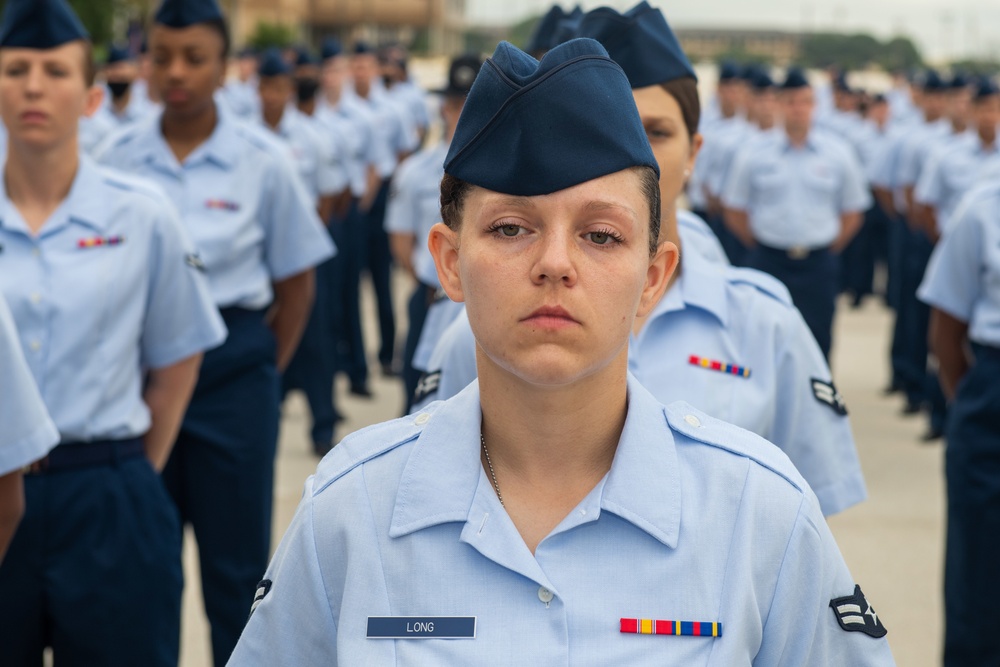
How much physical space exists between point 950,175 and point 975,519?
6054 mm

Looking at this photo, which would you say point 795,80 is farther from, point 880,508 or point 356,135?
point 356,135

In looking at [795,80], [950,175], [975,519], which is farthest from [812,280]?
[975,519]

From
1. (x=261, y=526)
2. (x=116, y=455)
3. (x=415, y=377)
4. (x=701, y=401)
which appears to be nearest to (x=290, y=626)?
(x=701, y=401)

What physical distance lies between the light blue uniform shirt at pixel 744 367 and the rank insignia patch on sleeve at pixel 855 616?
102cm

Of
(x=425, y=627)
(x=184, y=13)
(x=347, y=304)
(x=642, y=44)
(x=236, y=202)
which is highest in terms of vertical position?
(x=642, y=44)

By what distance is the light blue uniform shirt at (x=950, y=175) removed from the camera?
33.2 ft

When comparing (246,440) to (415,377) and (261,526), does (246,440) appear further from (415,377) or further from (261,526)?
(415,377)

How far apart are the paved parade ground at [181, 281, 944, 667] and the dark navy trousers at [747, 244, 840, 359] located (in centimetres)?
80

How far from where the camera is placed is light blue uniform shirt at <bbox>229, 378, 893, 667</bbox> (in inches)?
72.2

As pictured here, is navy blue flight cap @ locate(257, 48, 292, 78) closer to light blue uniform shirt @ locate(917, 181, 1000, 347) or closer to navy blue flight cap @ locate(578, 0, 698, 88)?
light blue uniform shirt @ locate(917, 181, 1000, 347)

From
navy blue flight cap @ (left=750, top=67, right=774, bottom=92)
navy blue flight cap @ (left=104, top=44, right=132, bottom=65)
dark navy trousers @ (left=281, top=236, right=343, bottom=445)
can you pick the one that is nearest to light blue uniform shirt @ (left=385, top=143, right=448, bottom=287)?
dark navy trousers @ (left=281, top=236, right=343, bottom=445)

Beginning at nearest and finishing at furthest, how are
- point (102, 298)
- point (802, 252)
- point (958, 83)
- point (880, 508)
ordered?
point (102, 298) → point (880, 508) → point (802, 252) → point (958, 83)

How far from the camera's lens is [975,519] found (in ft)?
15.1

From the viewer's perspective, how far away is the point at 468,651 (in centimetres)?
183
